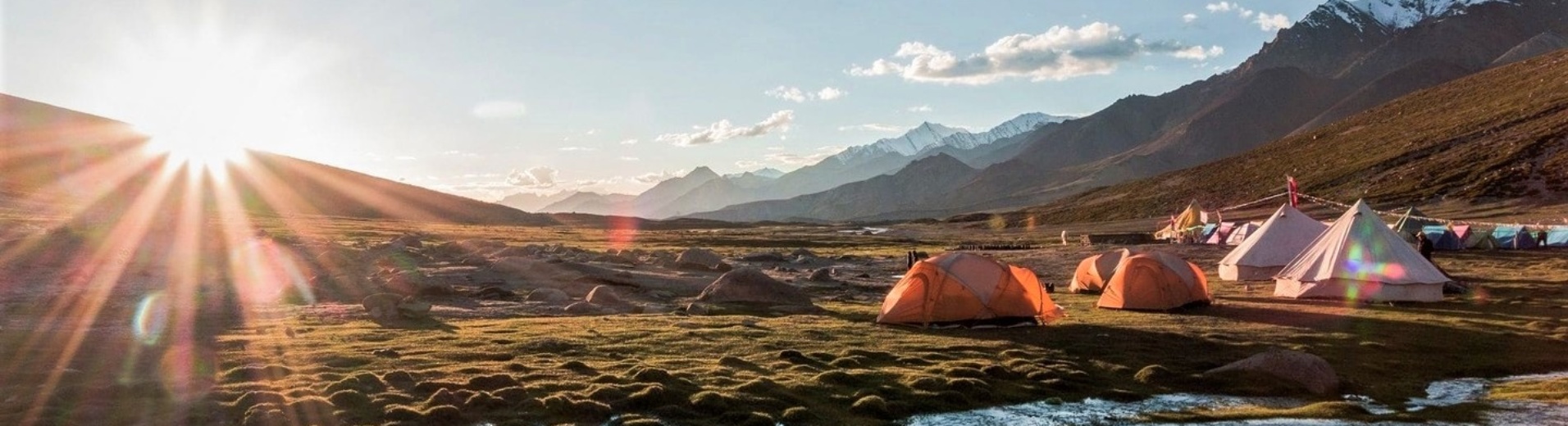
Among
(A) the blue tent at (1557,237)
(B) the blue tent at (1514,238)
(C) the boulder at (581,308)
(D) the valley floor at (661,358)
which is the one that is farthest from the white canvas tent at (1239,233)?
(C) the boulder at (581,308)

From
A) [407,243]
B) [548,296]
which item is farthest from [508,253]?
[548,296]

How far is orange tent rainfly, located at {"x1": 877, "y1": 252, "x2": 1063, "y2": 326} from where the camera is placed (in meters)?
26.9

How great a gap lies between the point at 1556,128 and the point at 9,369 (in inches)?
6923

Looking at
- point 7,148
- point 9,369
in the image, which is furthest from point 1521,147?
point 7,148

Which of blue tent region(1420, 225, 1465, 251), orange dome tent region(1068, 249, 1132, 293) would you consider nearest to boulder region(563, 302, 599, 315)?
orange dome tent region(1068, 249, 1132, 293)

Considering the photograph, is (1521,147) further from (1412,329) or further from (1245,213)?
(1412,329)

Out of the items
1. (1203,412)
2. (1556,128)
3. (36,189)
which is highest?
(1556,128)

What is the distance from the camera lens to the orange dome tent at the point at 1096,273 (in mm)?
39531

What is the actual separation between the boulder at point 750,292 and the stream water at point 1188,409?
59.1ft

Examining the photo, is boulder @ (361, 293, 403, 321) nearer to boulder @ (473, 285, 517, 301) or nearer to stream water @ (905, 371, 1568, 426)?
boulder @ (473, 285, 517, 301)

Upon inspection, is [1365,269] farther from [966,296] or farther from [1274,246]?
[966,296]

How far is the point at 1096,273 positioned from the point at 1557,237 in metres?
36.0

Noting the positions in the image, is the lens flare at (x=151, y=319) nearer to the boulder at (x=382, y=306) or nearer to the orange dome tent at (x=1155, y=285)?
the boulder at (x=382, y=306)

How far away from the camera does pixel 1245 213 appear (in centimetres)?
13700
